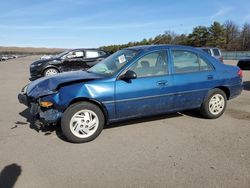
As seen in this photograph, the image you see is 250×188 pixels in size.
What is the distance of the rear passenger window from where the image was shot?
17.4 ft

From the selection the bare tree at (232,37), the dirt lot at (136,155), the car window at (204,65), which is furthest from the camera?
the bare tree at (232,37)

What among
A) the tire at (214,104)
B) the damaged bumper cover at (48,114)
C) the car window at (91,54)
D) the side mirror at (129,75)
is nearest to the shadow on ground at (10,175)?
the damaged bumper cover at (48,114)

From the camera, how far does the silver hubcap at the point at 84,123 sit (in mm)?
4453

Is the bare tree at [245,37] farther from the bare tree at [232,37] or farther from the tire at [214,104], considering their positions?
the tire at [214,104]

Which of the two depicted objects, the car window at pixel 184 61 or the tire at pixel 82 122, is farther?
the car window at pixel 184 61

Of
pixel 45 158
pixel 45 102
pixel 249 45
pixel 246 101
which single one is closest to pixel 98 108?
pixel 45 102

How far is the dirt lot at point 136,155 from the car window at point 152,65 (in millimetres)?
1089

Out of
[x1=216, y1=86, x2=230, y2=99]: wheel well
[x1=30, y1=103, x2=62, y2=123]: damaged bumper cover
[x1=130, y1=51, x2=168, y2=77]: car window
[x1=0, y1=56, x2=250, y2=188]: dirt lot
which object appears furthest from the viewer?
[x1=216, y1=86, x2=230, y2=99]: wheel well

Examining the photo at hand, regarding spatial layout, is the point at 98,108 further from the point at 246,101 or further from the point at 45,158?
the point at 246,101

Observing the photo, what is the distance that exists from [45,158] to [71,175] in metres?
0.70

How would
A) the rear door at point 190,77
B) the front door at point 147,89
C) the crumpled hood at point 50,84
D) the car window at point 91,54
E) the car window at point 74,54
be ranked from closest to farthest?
the crumpled hood at point 50,84 → the front door at point 147,89 → the rear door at point 190,77 → the car window at point 74,54 → the car window at point 91,54

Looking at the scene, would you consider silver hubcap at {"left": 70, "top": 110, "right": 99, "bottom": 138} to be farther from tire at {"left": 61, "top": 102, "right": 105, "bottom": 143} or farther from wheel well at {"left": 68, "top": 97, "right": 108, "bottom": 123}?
wheel well at {"left": 68, "top": 97, "right": 108, "bottom": 123}

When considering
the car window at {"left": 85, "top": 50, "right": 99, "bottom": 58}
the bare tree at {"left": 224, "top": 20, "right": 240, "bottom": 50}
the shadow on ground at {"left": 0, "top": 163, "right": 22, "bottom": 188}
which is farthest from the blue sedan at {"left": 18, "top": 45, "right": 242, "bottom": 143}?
the bare tree at {"left": 224, "top": 20, "right": 240, "bottom": 50}

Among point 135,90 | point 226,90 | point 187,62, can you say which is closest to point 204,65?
point 187,62
